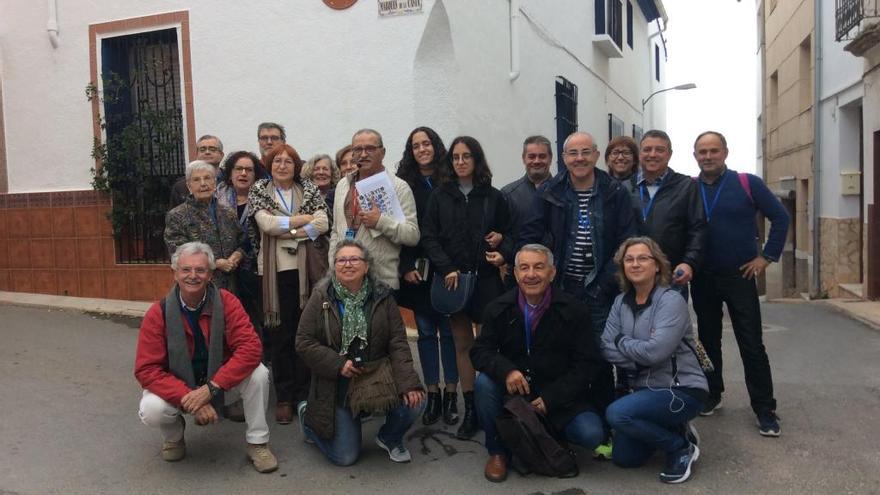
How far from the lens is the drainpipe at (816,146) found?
37.1 ft

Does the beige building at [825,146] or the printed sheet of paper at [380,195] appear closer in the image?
the printed sheet of paper at [380,195]

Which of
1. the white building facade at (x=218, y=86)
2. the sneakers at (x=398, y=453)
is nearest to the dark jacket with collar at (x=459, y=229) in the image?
the sneakers at (x=398, y=453)

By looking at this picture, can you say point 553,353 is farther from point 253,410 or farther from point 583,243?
point 253,410

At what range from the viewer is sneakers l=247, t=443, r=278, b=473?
12.9 ft

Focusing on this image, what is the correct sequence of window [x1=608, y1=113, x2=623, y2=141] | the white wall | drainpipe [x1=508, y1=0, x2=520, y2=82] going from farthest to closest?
window [x1=608, y1=113, x2=623, y2=141] < drainpipe [x1=508, y1=0, x2=520, y2=82] < the white wall

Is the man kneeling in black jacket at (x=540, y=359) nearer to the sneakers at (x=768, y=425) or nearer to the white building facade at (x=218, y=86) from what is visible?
the sneakers at (x=768, y=425)

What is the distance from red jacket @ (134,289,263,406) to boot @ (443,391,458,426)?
1.30 m

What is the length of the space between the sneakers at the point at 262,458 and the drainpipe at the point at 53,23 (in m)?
6.38

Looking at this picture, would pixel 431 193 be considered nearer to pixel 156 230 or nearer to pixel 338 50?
pixel 338 50

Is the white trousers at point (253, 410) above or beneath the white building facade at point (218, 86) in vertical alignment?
beneath

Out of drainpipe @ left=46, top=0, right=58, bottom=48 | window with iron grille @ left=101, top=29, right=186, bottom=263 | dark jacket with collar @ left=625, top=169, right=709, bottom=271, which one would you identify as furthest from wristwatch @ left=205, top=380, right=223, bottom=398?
drainpipe @ left=46, top=0, right=58, bottom=48

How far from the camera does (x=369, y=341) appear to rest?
157 inches

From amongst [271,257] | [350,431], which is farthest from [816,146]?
[350,431]

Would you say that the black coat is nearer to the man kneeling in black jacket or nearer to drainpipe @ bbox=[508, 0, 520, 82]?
the man kneeling in black jacket
